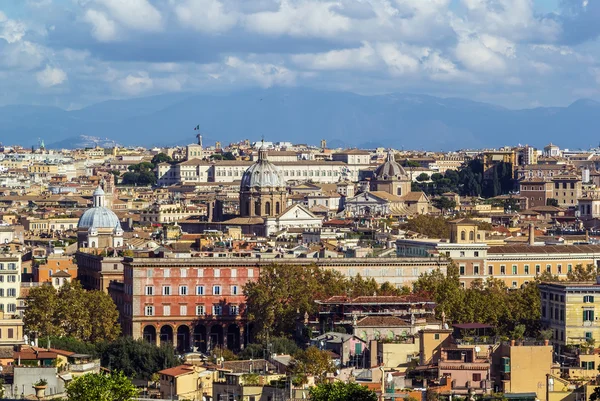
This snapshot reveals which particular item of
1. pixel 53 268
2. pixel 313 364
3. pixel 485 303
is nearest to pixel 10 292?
pixel 53 268

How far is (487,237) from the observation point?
304 ft

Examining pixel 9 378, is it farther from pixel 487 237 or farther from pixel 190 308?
pixel 487 237

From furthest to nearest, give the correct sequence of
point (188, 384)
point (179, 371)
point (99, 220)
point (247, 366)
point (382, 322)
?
point (99, 220) → point (382, 322) → point (247, 366) → point (179, 371) → point (188, 384)

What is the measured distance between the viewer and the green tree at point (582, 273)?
7596 centimetres

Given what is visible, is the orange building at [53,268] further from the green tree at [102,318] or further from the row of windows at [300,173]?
the row of windows at [300,173]

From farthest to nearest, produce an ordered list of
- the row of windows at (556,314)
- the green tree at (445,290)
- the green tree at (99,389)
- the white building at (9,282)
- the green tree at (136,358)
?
the white building at (9,282), the green tree at (445,290), the row of windows at (556,314), the green tree at (136,358), the green tree at (99,389)

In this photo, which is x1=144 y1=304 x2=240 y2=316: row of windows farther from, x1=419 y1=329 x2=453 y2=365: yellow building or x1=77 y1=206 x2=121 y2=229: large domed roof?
x1=419 y1=329 x2=453 y2=365: yellow building

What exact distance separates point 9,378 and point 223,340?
3169 centimetres

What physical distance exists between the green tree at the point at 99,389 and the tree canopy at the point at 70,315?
2738cm

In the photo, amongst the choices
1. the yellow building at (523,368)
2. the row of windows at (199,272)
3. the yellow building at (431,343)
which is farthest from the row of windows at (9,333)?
the yellow building at (523,368)

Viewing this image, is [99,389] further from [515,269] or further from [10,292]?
[515,269]

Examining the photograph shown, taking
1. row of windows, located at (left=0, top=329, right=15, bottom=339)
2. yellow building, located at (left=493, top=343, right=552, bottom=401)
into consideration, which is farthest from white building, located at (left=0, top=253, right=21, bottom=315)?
yellow building, located at (left=493, top=343, right=552, bottom=401)

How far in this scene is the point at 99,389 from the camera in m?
38.2

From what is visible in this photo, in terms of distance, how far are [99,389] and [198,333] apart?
38087 millimetres
